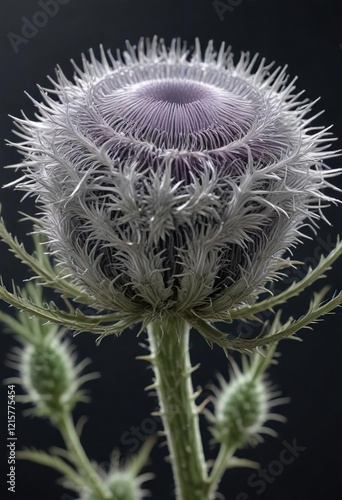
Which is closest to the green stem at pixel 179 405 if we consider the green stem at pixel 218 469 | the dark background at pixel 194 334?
the green stem at pixel 218 469

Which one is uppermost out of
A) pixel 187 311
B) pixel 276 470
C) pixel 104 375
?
pixel 104 375

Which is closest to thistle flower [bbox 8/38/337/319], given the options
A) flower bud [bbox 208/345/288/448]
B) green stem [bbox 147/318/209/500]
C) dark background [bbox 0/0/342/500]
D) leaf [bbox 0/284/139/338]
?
leaf [bbox 0/284/139/338]

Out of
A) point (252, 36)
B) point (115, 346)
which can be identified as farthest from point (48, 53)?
point (115, 346)

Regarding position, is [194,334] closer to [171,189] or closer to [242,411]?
[242,411]

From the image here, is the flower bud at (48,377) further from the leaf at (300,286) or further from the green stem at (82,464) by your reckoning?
the leaf at (300,286)

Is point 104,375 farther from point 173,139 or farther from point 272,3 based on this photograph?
point 173,139
